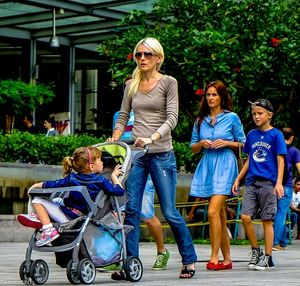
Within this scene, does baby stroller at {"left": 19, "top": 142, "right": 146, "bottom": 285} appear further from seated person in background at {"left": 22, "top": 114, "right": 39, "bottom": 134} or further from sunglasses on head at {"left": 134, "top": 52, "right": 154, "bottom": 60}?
seated person in background at {"left": 22, "top": 114, "right": 39, "bottom": 134}

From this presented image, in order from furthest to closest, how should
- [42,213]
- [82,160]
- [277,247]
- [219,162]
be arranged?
1. [277,247]
2. [219,162]
3. [82,160]
4. [42,213]

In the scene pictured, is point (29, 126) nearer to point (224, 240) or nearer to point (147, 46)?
point (224, 240)

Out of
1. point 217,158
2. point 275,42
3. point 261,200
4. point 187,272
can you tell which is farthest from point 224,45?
point 187,272

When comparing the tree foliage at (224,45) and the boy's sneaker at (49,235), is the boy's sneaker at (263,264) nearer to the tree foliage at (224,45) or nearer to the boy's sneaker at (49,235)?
the boy's sneaker at (49,235)

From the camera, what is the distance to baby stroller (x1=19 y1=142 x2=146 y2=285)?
920 cm

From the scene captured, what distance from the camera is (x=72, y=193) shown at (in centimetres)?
942

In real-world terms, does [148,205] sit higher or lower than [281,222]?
higher

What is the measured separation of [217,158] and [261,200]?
23.5 inches

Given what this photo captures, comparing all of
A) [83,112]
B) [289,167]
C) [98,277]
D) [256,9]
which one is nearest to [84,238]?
[98,277]

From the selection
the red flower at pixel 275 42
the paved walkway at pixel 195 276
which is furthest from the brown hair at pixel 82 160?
the red flower at pixel 275 42

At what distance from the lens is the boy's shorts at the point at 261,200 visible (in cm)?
1129

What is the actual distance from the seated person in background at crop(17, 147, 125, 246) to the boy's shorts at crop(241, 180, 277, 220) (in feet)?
7.03

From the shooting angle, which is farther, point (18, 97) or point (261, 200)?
point (18, 97)

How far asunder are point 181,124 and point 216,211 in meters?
9.58
